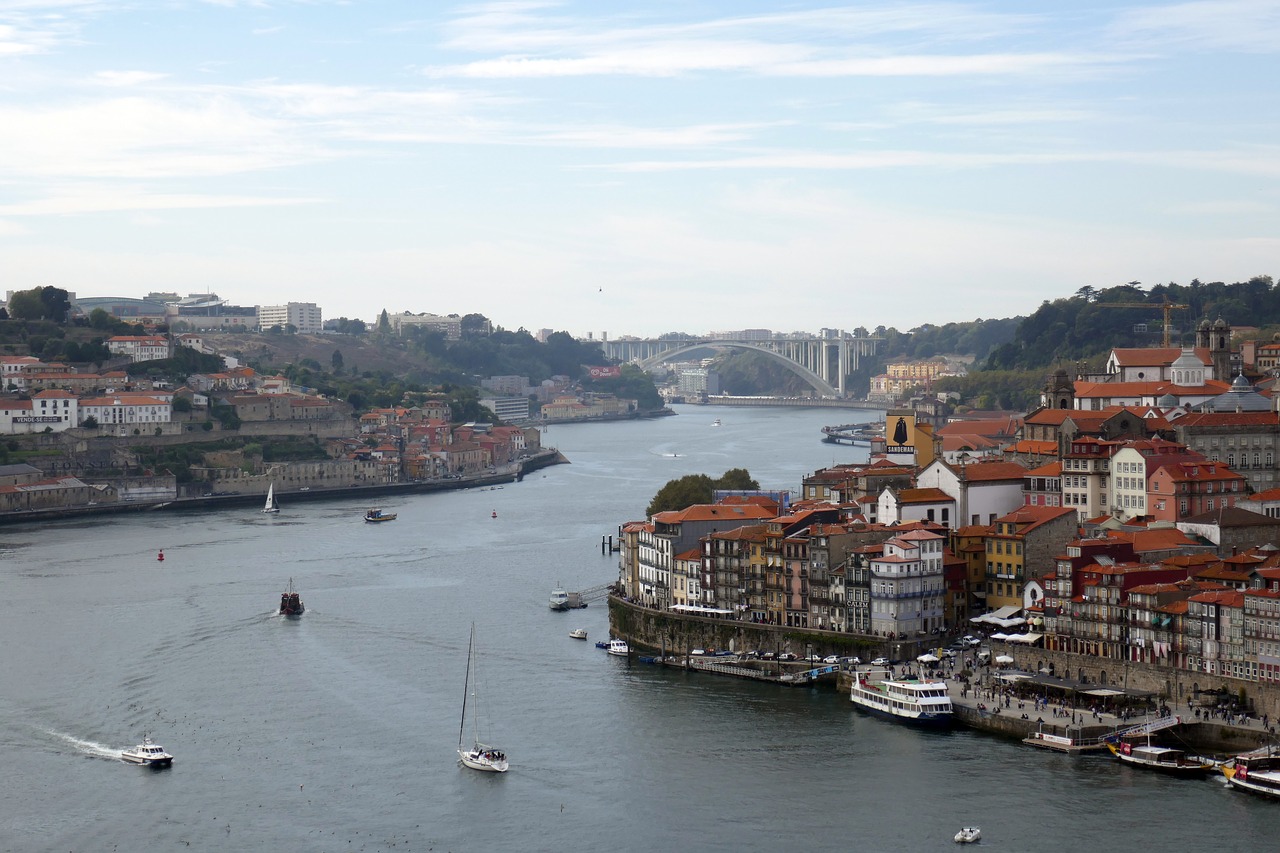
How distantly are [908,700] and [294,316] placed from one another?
432 feet

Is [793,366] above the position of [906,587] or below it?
above

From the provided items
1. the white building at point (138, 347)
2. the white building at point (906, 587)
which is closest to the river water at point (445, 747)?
the white building at point (906, 587)

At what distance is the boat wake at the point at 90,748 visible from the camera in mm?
26734

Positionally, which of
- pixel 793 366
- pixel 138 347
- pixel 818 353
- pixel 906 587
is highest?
pixel 818 353

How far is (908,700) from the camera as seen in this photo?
27.3 m

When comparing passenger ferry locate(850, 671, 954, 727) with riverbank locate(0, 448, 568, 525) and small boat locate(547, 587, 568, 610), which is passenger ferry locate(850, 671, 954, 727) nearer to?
small boat locate(547, 587, 568, 610)

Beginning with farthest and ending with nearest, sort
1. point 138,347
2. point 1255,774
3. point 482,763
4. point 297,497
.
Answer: point 138,347, point 297,497, point 482,763, point 1255,774

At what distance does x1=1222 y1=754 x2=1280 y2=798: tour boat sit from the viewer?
22984 millimetres

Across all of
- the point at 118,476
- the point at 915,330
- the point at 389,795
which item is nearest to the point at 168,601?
the point at 389,795

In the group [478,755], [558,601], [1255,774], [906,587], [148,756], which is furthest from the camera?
[558,601]

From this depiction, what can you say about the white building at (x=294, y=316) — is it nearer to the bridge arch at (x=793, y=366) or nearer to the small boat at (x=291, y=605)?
the bridge arch at (x=793, y=366)

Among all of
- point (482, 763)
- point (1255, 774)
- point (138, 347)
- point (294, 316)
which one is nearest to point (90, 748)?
point (482, 763)

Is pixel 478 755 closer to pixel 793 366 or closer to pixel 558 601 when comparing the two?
pixel 558 601

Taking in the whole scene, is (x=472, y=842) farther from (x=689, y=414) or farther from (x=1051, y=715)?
(x=689, y=414)
